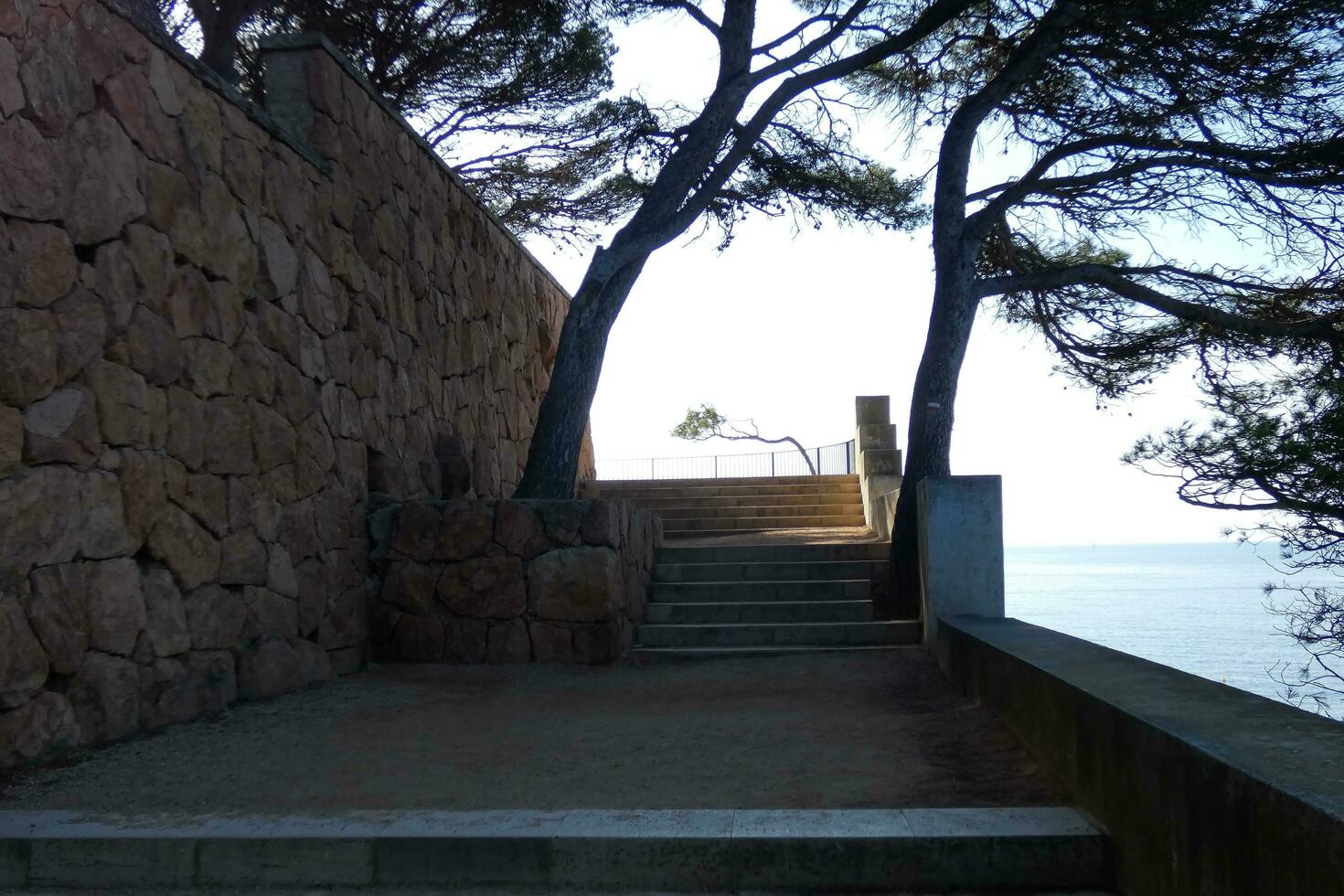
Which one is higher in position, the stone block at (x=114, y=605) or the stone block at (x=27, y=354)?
the stone block at (x=27, y=354)

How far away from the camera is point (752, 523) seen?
12859 millimetres

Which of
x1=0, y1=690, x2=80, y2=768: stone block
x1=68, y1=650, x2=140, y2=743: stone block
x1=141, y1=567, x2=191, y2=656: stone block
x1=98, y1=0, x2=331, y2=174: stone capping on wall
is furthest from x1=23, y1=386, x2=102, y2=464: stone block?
x1=98, y1=0, x2=331, y2=174: stone capping on wall

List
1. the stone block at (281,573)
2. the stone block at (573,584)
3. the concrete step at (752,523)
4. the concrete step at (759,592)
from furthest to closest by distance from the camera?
the concrete step at (752,523)
the concrete step at (759,592)
the stone block at (573,584)
the stone block at (281,573)

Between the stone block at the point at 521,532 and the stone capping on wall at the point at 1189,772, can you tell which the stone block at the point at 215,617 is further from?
the stone capping on wall at the point at 1189,772

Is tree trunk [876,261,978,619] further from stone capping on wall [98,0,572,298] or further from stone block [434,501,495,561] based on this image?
stone capping on wall [98,0,572,298]

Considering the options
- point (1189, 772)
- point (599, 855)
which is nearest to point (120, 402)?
point (599, 855)

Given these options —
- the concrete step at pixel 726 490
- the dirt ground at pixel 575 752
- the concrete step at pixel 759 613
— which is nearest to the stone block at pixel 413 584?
the dirt ground at pixel 575 752

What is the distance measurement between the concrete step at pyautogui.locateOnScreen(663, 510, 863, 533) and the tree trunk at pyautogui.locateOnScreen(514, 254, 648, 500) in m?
3.58

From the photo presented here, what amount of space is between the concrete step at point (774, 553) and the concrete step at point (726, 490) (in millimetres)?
3969

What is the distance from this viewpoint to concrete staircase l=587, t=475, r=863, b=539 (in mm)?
12859

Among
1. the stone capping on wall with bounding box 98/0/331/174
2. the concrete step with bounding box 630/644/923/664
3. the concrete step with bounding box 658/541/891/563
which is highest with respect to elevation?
the stone capping on wall with bounding box 98/0/331/174

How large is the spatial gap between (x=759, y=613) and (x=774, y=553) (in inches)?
51.2

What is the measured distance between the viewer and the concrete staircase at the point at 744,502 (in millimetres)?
12859

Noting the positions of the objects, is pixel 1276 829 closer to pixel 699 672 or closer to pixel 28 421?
pixel 28 421
